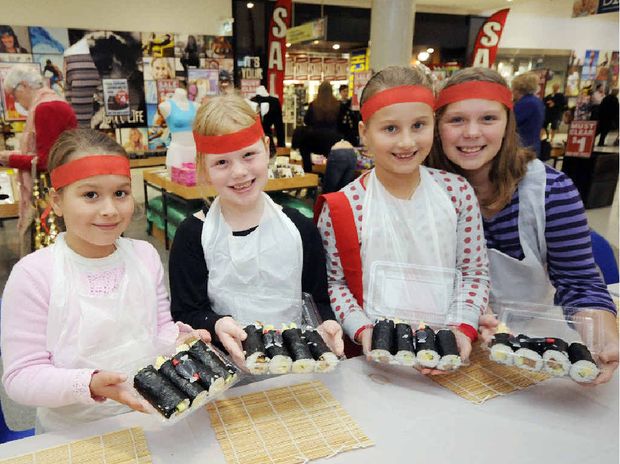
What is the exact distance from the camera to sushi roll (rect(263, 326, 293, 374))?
109cm

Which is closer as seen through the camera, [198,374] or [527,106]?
[198,374]

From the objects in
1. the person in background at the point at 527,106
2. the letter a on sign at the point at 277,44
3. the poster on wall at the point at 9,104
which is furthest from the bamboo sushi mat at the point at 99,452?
the letter a on sign at the point at 277,44

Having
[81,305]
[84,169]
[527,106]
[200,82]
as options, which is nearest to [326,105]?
[527,106]

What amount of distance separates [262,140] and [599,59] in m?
11.7

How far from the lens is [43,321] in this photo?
1.15 metres

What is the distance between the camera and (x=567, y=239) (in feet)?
4.83

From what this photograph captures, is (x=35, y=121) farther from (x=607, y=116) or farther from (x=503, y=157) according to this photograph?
(x=607, y=116)

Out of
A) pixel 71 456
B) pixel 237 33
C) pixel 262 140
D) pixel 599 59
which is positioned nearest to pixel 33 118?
pixel 262 140

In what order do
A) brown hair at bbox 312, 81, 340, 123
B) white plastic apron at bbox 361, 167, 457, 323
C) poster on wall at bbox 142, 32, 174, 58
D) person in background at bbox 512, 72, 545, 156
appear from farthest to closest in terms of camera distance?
1. poster on wall at bbox 142, 32, 174, 58
2. brown hair at bbox 312, 81, 340, 123
3. person in background at bbox 512, 72, 545, 156
4. white plastic apron at bbox 361, 167, 457, 323

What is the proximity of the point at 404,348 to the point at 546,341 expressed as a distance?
0.37 m

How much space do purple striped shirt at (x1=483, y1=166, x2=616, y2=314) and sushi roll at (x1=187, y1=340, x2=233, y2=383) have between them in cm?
99

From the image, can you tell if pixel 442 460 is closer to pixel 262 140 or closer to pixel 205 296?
pixel 205 296

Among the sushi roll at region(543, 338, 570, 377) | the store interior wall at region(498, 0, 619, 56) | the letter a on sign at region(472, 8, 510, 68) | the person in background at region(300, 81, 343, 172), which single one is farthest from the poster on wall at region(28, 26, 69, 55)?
the store interior wall at region(498, 0, 619, 56)

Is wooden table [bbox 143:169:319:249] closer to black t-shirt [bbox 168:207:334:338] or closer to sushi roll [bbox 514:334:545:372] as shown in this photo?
black t-shirt [bbox 168:207:334:338]
